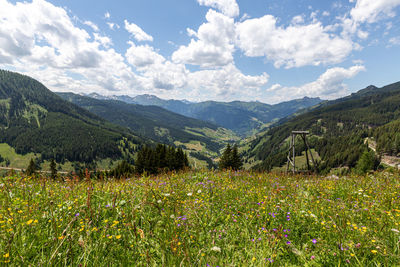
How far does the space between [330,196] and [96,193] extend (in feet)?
25.9

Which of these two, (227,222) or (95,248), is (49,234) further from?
(227,222)

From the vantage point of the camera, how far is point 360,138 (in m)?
196

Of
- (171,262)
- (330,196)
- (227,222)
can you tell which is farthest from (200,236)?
(330,196)

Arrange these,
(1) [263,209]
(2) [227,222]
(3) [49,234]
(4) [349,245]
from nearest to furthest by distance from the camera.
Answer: (4) [349,245] < (3) [49,234] < (2) [227,222] < (1) [263,209]

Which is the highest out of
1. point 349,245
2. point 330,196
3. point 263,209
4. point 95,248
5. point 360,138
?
point 95,248

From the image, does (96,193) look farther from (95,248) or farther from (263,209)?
(263,209)

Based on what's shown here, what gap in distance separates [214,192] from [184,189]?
1.14 metres

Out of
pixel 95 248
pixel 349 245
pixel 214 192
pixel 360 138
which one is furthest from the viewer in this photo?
pixel 360 138

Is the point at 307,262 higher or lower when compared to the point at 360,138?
higher

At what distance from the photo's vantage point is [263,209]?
194 inches

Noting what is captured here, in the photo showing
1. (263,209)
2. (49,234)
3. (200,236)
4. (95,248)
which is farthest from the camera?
(263,209)

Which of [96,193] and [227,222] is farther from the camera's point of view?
[96,193]

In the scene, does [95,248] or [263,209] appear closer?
[95,248]

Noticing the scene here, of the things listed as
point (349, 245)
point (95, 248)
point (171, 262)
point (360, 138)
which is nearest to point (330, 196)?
point (349, 245)
